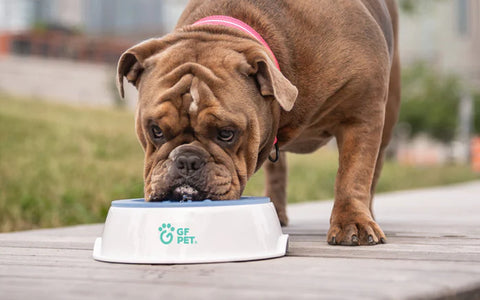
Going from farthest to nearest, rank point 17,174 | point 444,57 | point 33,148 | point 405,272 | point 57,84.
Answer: point 444,57, point 57,84, point 33,148, point 17,174, point 405,272

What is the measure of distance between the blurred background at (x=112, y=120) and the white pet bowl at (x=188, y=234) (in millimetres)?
2623

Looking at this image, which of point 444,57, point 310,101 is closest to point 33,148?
point 310,101

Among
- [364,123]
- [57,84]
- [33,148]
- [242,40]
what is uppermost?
[242,40]

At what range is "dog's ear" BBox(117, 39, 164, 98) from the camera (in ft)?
11.1

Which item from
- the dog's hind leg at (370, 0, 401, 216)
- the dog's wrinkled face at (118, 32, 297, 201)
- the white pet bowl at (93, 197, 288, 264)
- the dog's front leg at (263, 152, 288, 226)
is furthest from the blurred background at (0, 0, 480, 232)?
the white pet bowl at (93, 197, 288, 264)

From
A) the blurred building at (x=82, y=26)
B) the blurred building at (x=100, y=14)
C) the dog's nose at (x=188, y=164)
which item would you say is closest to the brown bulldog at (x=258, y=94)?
the dog's nose at (x=188, y=164)

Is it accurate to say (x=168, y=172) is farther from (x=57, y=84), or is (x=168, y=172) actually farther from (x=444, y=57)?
(x=444, y=57)

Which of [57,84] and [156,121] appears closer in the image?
[156,121]

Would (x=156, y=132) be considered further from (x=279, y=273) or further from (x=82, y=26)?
(x=82, y=26)

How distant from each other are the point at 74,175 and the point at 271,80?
192 inches

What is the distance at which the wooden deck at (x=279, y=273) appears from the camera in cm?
199

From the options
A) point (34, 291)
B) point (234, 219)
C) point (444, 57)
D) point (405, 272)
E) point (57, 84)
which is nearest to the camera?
point (34, 291)

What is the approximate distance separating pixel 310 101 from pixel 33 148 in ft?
21.5

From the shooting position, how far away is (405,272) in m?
2.32
